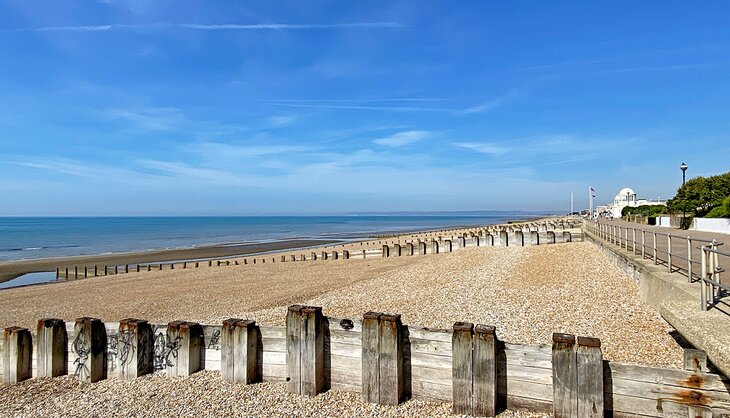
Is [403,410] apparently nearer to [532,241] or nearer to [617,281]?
[617,281]

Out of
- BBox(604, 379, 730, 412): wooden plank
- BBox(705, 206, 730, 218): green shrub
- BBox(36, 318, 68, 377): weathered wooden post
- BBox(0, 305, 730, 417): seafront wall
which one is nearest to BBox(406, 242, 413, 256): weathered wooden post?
BBox(0, 305, 730, 417): seafront wall

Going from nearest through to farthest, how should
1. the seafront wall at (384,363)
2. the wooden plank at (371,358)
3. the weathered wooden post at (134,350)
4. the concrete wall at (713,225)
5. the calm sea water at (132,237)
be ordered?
the seafront wall at (384,363) → the wooden plank at (371,358) → the weathered wooden post at (134,350) → the concrete wall at (713,225) → the calm sea water at (132,237)

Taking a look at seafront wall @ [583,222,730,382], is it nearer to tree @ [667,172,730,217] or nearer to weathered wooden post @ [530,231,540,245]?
weathered wooden post @ [530,231,540,245]

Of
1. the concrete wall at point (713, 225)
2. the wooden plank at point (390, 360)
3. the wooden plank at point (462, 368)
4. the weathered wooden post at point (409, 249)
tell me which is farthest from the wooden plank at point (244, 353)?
the concrete wall at point (713, 225)

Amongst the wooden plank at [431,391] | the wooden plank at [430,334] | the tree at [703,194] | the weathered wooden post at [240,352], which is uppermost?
the tree at [703,194]

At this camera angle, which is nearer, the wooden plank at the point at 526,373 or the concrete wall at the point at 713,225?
the wooden plank at the point at 526,373

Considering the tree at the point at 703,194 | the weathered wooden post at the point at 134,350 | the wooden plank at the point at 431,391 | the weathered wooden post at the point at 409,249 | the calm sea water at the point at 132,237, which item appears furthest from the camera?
the calm sea water at the point at 132,237

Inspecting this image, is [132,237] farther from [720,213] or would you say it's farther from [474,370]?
[474,370]

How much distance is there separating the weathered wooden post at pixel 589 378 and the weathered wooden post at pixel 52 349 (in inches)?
238

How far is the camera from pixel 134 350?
5.45 metres

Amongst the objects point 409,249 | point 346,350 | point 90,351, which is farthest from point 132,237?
point 346,350

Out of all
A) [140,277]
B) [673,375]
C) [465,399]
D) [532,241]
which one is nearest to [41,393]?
[465,399]

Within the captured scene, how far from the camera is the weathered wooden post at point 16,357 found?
567 centimetres

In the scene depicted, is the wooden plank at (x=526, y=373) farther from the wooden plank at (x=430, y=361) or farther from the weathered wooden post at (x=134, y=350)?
the weathered wooden post at (x=134, y=350)
